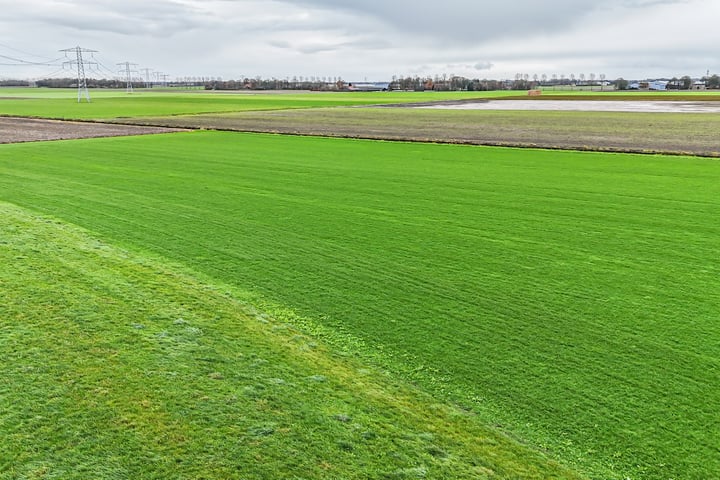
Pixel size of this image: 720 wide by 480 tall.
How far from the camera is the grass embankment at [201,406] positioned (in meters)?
4.43

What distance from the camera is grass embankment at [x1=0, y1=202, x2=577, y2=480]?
14.5 ft

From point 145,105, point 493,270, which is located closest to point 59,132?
point 493,270

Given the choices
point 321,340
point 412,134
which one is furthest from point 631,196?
point 412,134

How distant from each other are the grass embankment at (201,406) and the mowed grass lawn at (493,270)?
55 centimetres

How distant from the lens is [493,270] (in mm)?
9273

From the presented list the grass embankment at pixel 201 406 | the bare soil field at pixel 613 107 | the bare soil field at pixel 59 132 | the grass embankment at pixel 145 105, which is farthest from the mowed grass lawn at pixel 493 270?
the bare soil field at pixel 613 107

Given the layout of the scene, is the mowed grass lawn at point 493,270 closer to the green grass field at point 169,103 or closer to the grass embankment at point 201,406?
the grass embankment at point 201,406

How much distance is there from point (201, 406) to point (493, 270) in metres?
5.58

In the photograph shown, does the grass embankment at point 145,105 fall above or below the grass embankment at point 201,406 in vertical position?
above

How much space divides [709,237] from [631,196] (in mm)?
4410

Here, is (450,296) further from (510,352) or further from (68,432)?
(68,432)

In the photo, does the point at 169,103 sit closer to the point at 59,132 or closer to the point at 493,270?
the point at 59,132

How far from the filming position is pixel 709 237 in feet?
36.9

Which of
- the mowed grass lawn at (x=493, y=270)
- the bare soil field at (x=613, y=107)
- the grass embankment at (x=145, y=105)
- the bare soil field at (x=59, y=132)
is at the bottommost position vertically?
the mowed grass lawn at (x=493, y=270)
